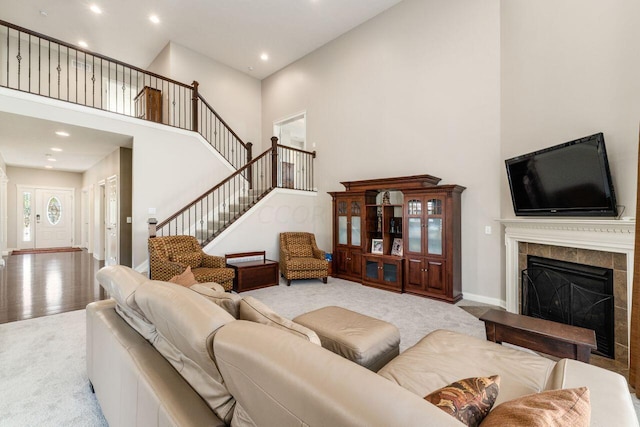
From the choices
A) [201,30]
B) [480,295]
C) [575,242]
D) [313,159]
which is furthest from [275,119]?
[575,242]

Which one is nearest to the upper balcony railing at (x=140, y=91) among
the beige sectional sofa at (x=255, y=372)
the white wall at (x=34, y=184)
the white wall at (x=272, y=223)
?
the white wall at (x=272, y=223)

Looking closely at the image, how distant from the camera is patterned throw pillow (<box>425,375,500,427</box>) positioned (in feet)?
2.55

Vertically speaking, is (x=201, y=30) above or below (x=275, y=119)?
above

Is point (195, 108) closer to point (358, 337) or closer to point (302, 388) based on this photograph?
point (358, 337)

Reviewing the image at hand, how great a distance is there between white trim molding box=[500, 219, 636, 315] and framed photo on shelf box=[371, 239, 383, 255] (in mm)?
1963

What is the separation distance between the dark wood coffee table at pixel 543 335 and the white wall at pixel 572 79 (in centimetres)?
160

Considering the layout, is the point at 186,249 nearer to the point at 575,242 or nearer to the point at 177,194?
the point at 177,194

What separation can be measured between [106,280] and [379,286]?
3.97m

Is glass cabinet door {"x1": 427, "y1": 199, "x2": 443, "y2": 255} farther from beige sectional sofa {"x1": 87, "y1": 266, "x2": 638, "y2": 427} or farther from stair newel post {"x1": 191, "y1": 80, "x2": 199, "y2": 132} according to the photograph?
stair newel post {"x1": 191, "y1": 80, "x2": 199, "y2": 132}

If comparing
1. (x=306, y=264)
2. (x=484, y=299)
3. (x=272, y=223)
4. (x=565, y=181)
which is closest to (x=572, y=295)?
(x=565, y=181)

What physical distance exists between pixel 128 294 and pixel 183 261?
3.10m

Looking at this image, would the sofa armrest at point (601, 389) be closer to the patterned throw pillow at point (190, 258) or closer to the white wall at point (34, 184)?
the patterned throw pillow at point (190, 258)

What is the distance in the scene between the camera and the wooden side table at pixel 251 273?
4680 millimetres

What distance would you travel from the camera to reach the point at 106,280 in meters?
1.83
